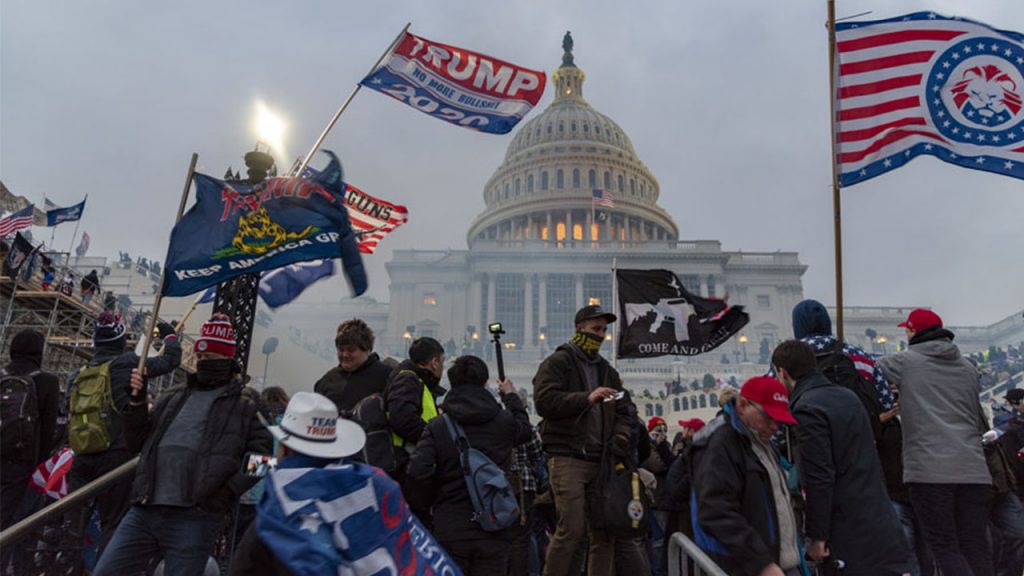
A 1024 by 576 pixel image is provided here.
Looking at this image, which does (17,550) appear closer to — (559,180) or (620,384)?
(620,384)

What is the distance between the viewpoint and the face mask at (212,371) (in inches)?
151

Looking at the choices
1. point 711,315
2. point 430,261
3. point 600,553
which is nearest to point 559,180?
point 430,261

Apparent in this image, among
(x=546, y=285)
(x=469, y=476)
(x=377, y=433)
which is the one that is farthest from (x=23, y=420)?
(x=546, y=285)

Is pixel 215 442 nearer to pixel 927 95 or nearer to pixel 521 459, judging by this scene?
pixel 521 459

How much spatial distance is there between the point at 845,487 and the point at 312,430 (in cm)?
279

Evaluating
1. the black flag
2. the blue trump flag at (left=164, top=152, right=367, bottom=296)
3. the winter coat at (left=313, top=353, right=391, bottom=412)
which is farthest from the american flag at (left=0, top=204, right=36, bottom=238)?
Result: the winter coat at (left=313, top=353, right=391, bottom=412)

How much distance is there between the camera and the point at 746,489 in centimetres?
336

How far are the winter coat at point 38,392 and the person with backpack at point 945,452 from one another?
6175mm

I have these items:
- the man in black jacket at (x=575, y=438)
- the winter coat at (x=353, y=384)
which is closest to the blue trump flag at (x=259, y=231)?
the winter coat at (x=353, y=384)

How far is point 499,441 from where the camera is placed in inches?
167

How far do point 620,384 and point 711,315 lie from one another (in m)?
5.27

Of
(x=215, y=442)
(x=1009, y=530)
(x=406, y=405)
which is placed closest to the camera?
(x=215, y=442)

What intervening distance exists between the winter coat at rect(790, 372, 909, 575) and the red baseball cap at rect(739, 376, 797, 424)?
39 centimetres

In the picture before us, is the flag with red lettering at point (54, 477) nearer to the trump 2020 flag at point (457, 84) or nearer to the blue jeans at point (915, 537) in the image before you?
the trump 2020 flag at point (457, 84)
